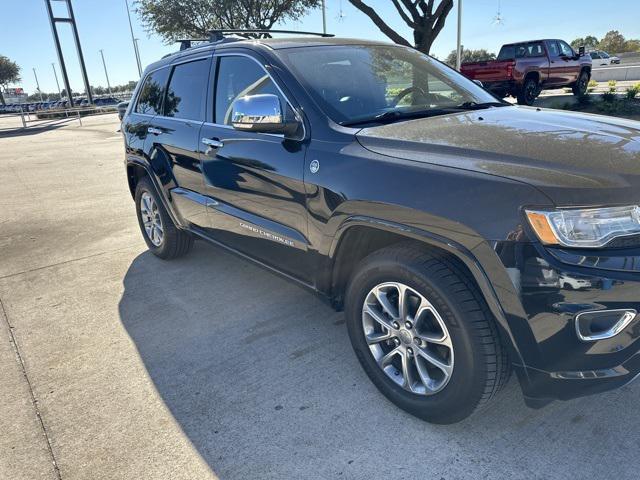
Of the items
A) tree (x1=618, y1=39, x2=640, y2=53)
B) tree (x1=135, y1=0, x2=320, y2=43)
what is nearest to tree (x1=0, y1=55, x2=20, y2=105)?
tree (x1=135, y1=0, x2=320, y2=43)

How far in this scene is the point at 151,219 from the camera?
4.78 metres

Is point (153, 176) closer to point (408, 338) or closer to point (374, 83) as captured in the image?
point (374, 83)

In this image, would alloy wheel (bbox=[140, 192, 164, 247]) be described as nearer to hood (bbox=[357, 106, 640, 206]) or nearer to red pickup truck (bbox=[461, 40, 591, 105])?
hood (bbox=[357, 106, 640, 206])

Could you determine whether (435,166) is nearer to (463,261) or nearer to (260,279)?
(463,261)

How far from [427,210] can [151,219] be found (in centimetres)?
346

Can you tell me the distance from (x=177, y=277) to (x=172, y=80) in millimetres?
1684

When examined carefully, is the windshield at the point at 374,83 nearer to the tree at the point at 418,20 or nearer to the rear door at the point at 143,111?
the rear door at the point at 143,111

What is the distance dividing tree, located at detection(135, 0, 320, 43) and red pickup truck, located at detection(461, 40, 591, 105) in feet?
44.8

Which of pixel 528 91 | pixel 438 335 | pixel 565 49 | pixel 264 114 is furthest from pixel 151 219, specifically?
pixel 565 49

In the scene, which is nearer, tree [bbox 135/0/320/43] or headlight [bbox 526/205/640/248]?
headlight [bbox 526/205/640/248]

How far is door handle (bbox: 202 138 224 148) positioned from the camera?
326 cm

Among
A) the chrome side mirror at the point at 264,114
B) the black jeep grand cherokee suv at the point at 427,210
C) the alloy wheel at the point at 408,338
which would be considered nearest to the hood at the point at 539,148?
the black jeep grand cherokee suv at the point at 427,210

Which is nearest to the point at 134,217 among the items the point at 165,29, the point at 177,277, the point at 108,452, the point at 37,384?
the point at 177,277

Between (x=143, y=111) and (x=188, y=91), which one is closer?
(x=188, y=91)
